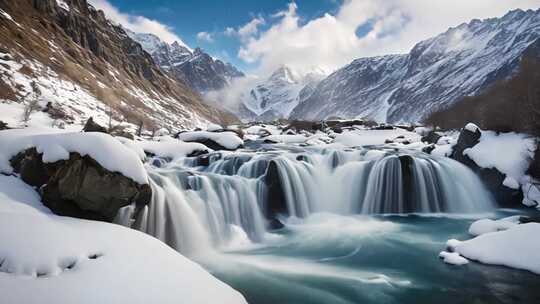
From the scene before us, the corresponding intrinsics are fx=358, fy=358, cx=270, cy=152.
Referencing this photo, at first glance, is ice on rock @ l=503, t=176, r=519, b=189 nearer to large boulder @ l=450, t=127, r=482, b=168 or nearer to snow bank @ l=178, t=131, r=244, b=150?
large boulder @ l=450, t=127, r=482, b=168

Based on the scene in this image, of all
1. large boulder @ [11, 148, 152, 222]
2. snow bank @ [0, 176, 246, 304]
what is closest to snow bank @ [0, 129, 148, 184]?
large boulder @ [11, 148, 152, 222]

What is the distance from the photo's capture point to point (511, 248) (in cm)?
1077

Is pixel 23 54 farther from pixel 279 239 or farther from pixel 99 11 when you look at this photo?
pixel 99 11

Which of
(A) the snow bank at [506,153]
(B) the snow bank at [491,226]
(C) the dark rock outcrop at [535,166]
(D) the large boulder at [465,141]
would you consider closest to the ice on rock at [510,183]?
(A) the snow bank at [506,153]

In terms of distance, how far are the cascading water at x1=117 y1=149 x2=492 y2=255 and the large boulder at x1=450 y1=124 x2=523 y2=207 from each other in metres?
0.48

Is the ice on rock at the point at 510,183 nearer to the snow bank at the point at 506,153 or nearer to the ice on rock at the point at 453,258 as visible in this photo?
the snow bank at the point at 506,153

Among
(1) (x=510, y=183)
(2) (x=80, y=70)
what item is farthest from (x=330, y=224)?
(2) (x=80, y=70)

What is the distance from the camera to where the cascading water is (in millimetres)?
13836

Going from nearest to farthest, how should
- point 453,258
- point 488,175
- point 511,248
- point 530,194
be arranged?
1. point 511,248
2. point 453,258
3. point 530,194
4. point 488,175

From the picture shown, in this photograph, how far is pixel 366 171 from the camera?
2141 centimetres

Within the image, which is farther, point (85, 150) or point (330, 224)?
point (330, 224)

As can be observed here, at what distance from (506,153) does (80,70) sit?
118 meters

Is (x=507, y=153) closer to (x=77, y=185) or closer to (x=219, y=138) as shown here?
(x=219, y=138)

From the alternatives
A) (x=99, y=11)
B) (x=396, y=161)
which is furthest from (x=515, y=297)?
(x=99, y=11)
